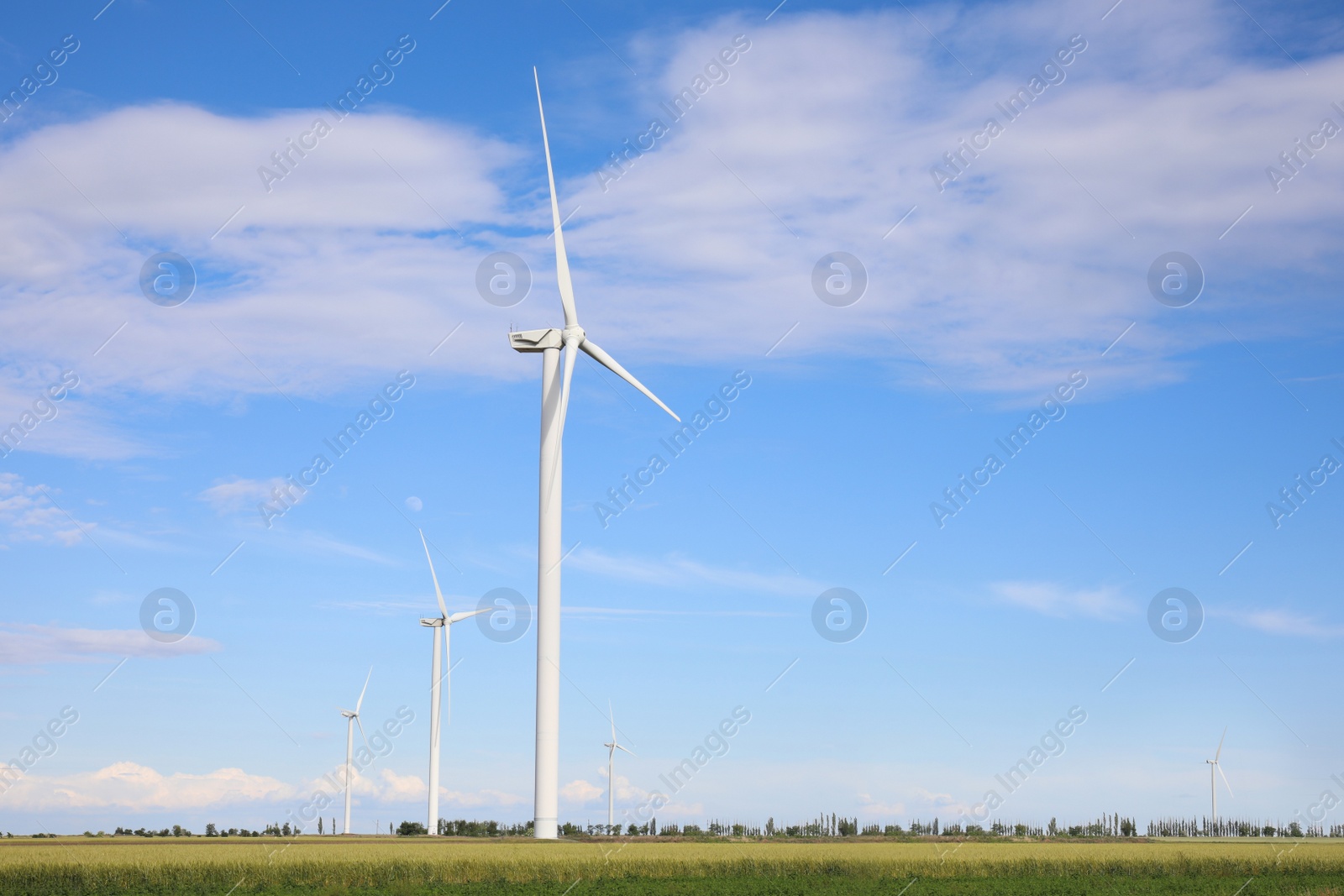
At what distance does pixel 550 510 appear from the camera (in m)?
66.1

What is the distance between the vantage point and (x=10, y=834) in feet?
343

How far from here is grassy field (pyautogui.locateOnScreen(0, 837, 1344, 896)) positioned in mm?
48844

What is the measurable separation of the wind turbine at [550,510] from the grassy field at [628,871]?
3.75 meters

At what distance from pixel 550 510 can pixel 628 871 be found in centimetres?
1949

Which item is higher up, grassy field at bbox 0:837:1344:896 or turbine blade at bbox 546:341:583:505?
turbine blade at bbox 546:341:583:505

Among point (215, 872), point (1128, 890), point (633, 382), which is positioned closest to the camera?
point (215, 872)

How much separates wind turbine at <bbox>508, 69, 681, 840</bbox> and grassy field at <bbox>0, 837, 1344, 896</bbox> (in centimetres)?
375

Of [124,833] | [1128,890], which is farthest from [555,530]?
[124,833]

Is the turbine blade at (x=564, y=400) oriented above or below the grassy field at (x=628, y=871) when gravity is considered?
above

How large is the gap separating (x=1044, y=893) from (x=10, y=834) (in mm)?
91124

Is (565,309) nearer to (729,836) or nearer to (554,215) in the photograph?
(554,215)

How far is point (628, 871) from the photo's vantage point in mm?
56250

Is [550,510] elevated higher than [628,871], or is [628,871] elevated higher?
[550,510]

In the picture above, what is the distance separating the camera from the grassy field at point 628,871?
4884 centimetres
